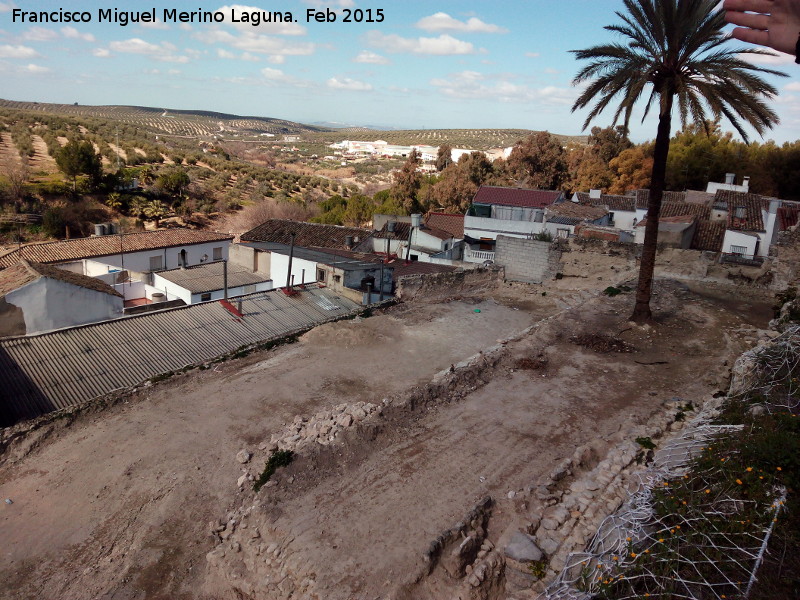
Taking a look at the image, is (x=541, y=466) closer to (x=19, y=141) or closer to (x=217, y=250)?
(x=217, y=250)

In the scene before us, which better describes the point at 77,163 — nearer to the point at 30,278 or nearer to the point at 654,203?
the point at 30,278

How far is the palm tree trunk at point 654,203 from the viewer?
40.9 ft

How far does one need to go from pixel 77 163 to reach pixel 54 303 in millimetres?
28796

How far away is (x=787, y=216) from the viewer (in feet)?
82.8

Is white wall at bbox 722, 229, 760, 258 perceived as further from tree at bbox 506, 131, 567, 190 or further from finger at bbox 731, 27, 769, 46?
tree at bbox 506, 131, 567, 190

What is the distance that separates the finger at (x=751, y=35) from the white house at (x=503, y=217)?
32.7 m

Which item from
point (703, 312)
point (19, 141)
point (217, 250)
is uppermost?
point (19, 141)

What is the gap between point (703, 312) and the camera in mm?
14703

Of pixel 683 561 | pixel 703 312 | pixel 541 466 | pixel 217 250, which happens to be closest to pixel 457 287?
pixel 703 312

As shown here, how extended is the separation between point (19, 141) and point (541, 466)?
57.1 metres

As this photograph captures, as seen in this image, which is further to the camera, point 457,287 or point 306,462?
point 457,287

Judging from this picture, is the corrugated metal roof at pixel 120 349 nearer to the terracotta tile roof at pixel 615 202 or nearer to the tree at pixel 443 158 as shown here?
the terracotta tile roof at pixel 615 202

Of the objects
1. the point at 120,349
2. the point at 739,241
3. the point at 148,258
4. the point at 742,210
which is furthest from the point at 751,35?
the point at 148,258

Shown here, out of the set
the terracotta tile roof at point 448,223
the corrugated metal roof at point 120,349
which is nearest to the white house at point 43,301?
the corrugated metal roof at point 120,349
